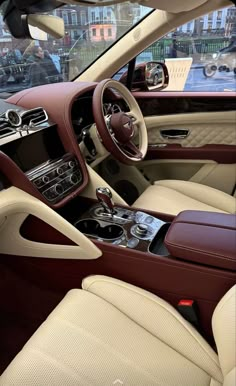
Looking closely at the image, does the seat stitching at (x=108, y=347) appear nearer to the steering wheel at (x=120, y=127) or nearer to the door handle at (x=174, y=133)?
the steering wheel at (x=120, y=127)

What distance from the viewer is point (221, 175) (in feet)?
6.58

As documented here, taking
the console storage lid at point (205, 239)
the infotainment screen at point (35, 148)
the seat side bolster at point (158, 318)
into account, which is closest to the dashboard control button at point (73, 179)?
the infotainment screen at point (35, 148)

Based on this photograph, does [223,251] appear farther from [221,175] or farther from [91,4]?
[221,175]

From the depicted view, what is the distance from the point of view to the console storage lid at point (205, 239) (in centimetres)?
92

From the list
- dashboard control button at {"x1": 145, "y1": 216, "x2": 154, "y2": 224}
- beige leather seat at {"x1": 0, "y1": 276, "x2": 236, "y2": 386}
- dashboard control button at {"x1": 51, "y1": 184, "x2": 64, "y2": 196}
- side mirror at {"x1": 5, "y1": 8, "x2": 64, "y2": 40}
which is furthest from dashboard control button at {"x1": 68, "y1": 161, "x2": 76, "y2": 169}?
beige leather seat at {"x1": 0, "y1": 276, "x2": 236, "y2": 386}

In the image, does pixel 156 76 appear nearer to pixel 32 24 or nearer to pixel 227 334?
pixel 32 24

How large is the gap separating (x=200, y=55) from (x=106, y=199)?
1297mm

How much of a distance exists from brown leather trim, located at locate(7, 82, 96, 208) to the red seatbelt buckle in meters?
0.62

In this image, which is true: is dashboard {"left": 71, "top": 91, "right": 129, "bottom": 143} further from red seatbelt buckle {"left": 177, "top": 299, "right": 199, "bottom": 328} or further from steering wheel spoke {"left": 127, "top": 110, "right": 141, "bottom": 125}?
red seatbelt buckle {"left": 177, "top": 299, "right": 199, "bottom": 328}

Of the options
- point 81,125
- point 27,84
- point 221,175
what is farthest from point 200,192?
point 27,84

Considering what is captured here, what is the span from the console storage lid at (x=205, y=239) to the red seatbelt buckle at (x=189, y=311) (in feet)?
0.46

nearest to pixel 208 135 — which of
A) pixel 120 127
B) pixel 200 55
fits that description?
pixel 200 55

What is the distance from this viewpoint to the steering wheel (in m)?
1.49

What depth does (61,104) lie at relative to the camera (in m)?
1.53
